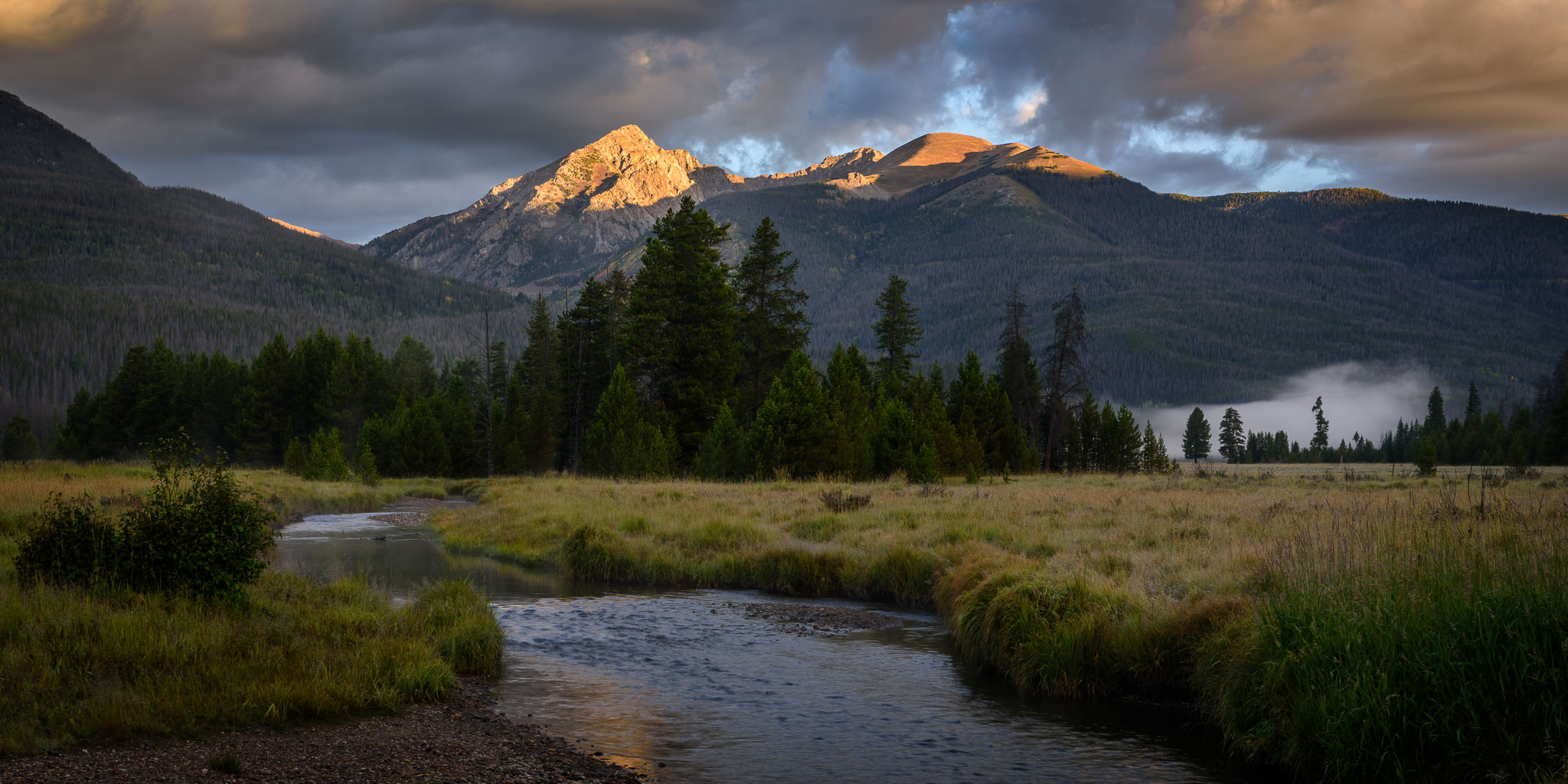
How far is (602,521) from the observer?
87.6ft

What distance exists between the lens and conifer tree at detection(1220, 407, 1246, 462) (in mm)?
145375

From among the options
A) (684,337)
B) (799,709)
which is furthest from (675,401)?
(799,709)

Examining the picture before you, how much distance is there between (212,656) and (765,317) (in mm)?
49146

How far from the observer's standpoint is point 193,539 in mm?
12148

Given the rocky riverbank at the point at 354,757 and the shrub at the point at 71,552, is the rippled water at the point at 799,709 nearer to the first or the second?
the rocky riverbank at the point at 354,757

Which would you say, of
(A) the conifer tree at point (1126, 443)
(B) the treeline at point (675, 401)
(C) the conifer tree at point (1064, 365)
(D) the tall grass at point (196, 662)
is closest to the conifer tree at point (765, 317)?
(B) the treeline at point (675, 401)

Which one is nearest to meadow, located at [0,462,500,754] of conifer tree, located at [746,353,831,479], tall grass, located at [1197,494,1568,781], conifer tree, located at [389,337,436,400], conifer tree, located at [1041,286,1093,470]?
tall grass, located at [1197,494,1568,781]

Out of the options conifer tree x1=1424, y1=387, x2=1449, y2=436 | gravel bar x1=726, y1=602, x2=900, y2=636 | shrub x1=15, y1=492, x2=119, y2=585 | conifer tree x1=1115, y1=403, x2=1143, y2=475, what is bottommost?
gravel bar x1=726, y1=602, x2=900, y2=636

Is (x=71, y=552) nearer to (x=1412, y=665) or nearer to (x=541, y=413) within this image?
(x=1412, y=665)

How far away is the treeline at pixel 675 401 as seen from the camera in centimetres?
4650

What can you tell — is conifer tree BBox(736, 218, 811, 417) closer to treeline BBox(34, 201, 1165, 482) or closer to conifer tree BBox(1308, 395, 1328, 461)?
treeline BBox(34, 201, 1165, 482)

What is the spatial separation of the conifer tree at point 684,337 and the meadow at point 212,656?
3765cm

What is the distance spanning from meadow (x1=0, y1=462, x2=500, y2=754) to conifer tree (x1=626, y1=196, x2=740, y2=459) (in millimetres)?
37647

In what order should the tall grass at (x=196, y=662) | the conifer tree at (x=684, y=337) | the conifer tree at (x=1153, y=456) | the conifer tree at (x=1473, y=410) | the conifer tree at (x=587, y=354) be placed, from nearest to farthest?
the tall grass at (x=196, y=662) < the conifer tree at (x=684, y=337) < the conifer tree at (x=587, y=354) < the conifer tree at (x=1153, y=456) < the conifer tree at (x=1473, y=410)
